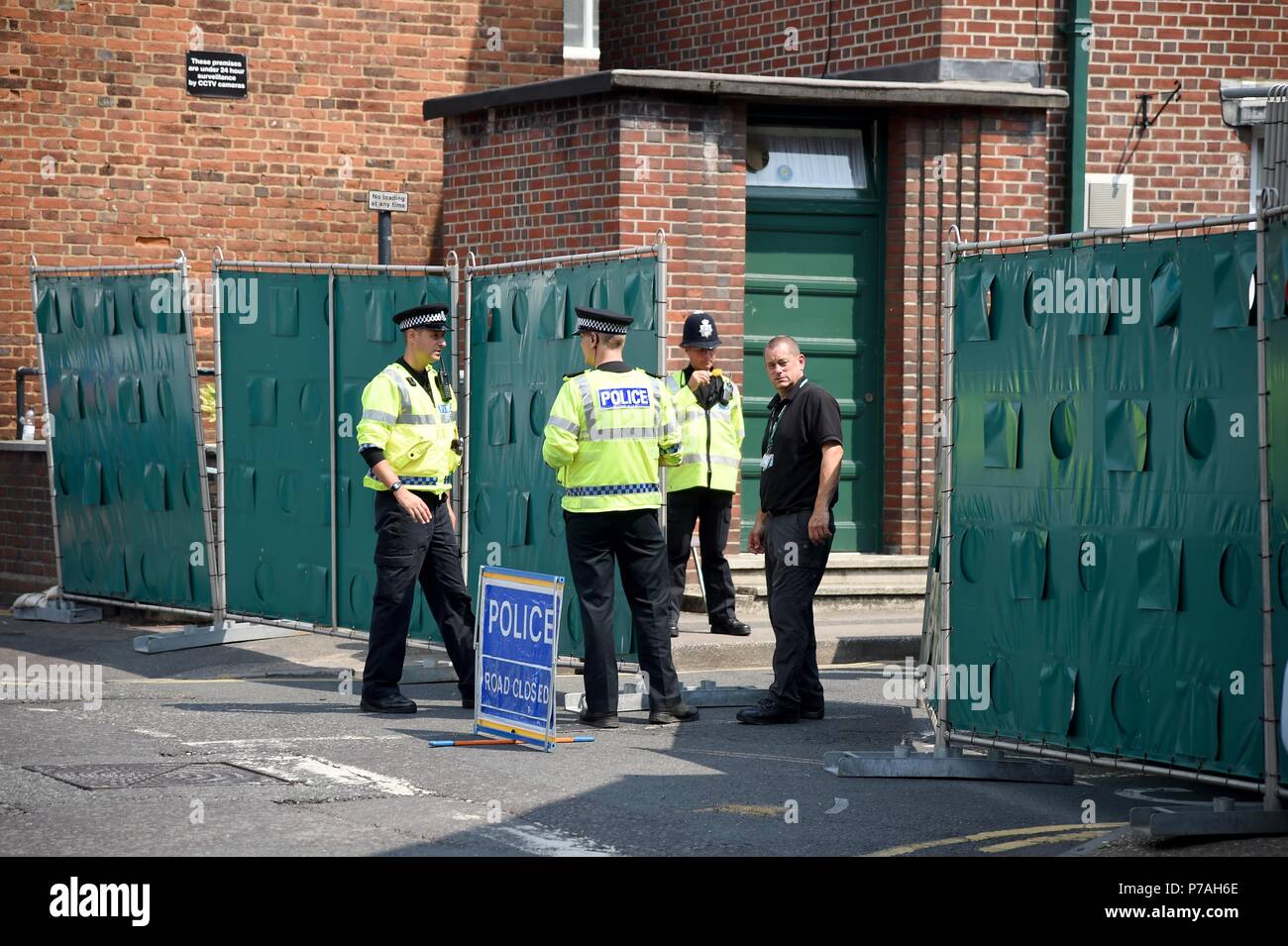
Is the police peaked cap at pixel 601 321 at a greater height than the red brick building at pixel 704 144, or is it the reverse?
the red brick building at pixel 704 144

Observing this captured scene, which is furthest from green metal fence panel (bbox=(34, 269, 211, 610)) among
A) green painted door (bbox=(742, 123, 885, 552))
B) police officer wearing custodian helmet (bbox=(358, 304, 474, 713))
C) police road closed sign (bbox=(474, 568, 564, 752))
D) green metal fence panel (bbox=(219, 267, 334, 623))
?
green painted door (bbox=(742, 123, 885, 552))

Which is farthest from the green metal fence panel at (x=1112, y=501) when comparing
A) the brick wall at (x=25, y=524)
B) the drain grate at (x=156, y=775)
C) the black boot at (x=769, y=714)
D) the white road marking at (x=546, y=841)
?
the brick wall at (x=25, y=524)

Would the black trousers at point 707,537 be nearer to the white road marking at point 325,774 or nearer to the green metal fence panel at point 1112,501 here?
the green metal fence panel at point 1112,501

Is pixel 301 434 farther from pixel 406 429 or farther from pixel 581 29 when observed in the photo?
pixel 581 29

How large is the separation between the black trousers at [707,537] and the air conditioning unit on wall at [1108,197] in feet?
15.6

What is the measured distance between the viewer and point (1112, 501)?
315 inches

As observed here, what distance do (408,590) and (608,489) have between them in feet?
4.42

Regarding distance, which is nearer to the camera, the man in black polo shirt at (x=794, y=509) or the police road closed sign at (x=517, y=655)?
the police road closed sign at (x=517, y=655)

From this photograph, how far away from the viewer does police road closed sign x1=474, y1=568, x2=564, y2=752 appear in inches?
364

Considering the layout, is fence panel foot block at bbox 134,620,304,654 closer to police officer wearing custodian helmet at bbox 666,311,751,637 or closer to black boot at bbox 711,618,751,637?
police officer wearing custodian helmet at bbox 666,311,751,637

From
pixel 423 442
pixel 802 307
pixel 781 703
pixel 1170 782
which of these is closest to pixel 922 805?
pixel 1170 782

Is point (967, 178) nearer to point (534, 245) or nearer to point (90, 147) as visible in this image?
point (534, 245)

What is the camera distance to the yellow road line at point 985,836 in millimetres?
7180

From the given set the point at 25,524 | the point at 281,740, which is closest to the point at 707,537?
the point at 281,740
